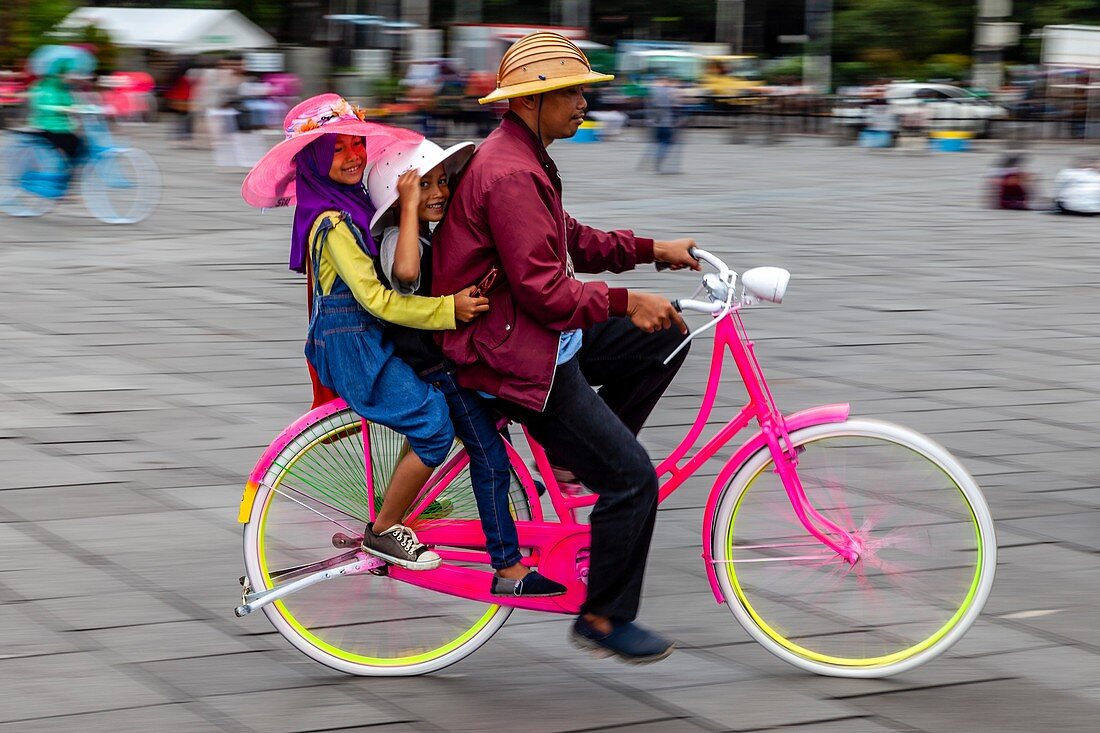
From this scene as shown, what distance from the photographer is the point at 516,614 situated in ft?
13.9

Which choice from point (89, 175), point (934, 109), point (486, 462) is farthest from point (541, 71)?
point (934, 109)

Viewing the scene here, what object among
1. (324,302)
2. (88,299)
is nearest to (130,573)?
(324,302)

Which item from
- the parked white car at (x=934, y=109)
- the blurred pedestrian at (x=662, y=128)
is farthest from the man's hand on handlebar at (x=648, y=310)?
the parked white car at (x=934, y=109)

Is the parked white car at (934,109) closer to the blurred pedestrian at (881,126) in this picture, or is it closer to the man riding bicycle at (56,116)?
the blurred pedestrian at (881,126)

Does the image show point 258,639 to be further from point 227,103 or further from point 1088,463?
point 227,103

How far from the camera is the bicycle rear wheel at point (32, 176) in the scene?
44.8 ft

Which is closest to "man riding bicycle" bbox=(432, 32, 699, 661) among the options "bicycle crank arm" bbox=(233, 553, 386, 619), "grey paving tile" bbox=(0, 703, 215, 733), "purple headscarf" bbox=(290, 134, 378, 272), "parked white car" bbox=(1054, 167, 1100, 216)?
"purple headscarf" bbox=(290, 134, 378, 272)

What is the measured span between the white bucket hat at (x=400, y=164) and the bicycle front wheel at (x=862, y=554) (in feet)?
3.52

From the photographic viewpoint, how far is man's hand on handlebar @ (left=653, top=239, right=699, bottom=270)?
12.5 feet

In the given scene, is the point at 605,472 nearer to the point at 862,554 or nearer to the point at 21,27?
the point at 862,554

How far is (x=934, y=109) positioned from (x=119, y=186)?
20.3m

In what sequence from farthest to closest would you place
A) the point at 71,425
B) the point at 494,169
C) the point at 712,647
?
the point at 71,425, the point at 712,647, the point at 494,169

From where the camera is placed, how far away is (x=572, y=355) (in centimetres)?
354

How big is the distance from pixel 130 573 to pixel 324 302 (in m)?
1.43
